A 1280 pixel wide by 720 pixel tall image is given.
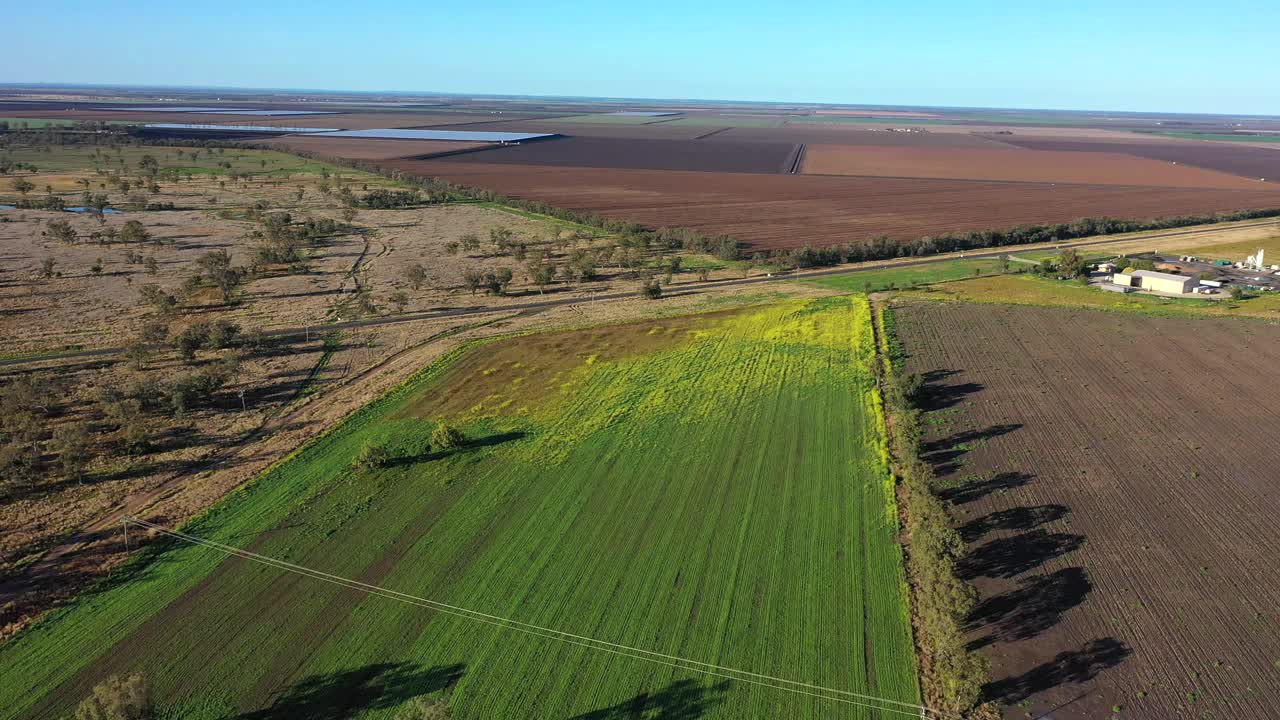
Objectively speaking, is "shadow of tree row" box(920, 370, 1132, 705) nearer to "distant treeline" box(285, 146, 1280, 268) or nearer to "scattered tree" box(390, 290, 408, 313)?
"scattered tree" box(390, 290, 408, 313)

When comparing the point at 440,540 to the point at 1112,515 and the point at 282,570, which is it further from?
the point at 1112,515

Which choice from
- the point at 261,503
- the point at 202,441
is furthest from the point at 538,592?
the point at 202,441

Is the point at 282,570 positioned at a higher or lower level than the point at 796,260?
lower

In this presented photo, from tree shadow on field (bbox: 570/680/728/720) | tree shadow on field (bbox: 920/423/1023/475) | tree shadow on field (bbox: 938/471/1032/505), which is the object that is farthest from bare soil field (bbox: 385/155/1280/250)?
tree shadow on field (bbox: 570/680/728/720)

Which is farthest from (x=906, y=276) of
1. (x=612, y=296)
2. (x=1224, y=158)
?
(x=1224, y=158)

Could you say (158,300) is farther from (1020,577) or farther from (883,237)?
(883,237)

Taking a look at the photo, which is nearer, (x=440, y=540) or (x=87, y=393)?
(x=440, y=540)
